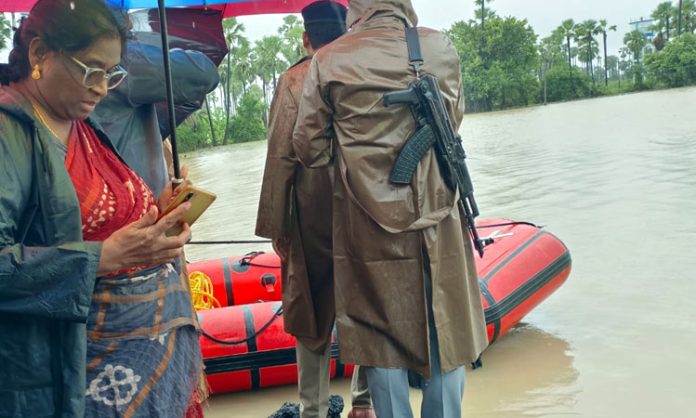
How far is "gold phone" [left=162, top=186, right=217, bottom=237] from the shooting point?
167 cm

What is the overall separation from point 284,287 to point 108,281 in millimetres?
1460

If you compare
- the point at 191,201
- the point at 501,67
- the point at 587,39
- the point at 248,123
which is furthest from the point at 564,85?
the point at 191,201

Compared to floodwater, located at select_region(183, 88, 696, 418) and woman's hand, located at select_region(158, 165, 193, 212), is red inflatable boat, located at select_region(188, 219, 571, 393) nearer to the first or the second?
floodwater, located at select_region(183, 88, 696, 418)

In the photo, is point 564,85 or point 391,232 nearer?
point 391,232

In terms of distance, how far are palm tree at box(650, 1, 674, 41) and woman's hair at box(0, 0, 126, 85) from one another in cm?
9643

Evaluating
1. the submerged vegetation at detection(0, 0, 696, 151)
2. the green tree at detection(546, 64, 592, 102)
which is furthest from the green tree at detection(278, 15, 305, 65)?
the green tree at detection(546, 64, 592, 102)

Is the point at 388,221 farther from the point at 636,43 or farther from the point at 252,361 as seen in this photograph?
the point at 636,43

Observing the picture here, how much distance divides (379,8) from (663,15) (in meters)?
95.9

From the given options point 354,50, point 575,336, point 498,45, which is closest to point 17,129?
point 354,50

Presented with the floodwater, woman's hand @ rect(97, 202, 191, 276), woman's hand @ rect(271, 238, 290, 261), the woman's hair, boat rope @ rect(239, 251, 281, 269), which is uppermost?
the woman's hair

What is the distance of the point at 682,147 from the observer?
48.1 ft

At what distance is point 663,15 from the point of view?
8838cm

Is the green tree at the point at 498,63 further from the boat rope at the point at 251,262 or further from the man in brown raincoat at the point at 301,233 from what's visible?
the man in brown raincoat at the point at 301,233

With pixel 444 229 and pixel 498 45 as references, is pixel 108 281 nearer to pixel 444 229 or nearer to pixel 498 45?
pixel 444 229
